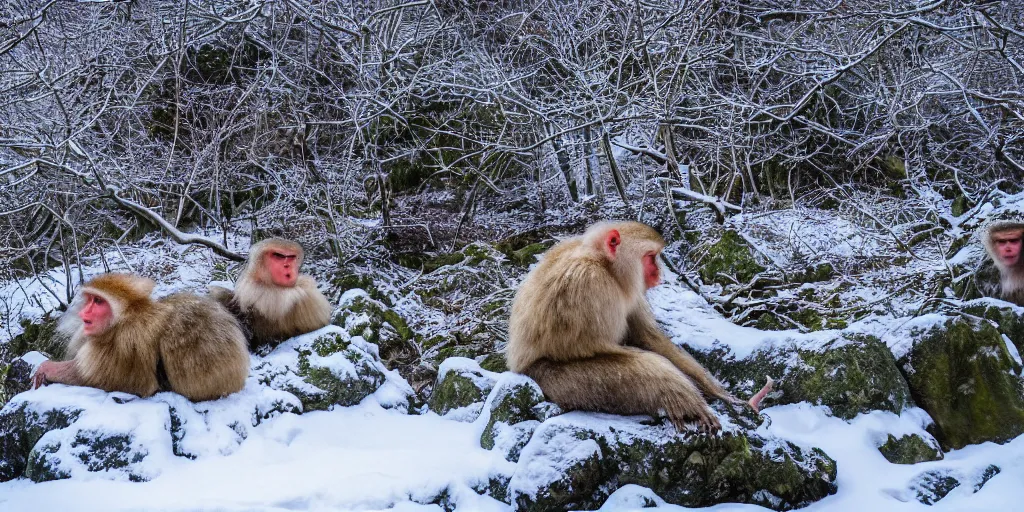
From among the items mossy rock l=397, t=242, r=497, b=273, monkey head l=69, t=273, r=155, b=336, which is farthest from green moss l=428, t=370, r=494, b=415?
mossy rock l=397, t=242, r=497, b=273

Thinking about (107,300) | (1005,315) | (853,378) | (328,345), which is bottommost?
(853,378)

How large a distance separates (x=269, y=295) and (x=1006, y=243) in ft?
15.1

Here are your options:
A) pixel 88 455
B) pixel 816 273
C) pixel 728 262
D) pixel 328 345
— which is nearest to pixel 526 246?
pixel 728 262

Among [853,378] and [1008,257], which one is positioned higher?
[1008,257]

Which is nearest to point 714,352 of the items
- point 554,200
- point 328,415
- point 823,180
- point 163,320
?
point 328,415

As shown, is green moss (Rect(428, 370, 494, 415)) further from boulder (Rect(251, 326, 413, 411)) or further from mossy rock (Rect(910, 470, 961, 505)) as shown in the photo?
mossy rock (Rect(910, 470, 961, 505))

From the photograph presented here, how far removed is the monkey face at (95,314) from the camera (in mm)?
3328

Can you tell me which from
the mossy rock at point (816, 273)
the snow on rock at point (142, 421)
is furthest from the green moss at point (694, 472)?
the mossy rock at point (816, 273)

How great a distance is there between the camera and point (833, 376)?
3686mm

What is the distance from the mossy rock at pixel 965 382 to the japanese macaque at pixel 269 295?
361 cm

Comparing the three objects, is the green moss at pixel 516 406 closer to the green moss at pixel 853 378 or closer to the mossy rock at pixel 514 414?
the mossy rock at pixel 514 414

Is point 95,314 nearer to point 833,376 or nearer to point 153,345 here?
point 153,345

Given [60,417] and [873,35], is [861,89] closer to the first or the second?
[873,35]

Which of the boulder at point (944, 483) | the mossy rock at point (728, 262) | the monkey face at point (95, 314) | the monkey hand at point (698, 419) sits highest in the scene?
the monkey face at point (95, 314)
